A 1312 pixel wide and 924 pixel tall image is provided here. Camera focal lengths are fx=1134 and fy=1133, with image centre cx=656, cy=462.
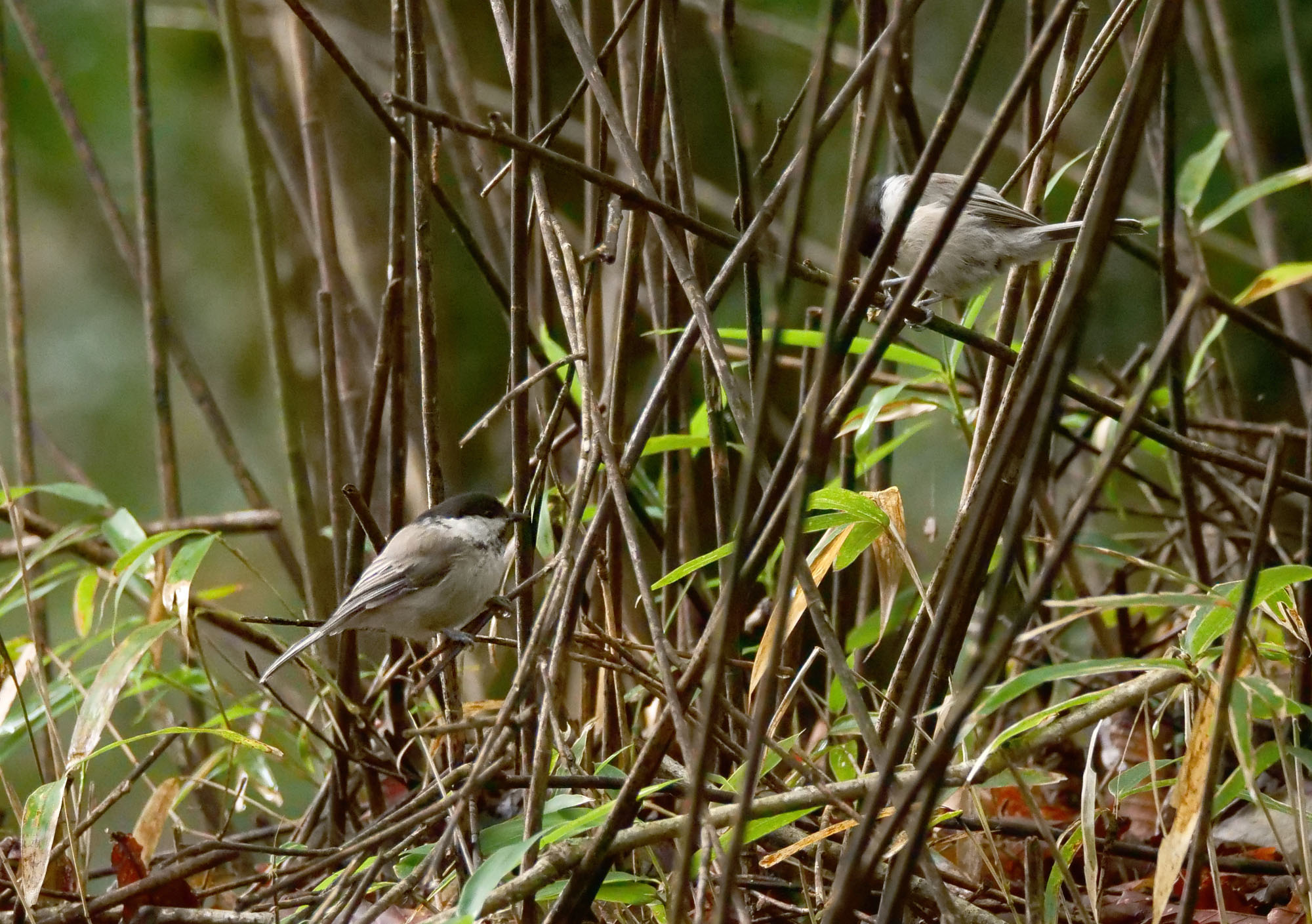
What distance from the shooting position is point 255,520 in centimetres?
252

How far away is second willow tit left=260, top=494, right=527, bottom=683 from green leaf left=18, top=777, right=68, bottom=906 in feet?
1.58

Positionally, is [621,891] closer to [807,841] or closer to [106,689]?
[807,841]

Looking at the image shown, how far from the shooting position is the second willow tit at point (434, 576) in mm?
2213

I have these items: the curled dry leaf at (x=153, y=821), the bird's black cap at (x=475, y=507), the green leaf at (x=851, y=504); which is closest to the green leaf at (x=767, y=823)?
the green leaf at (x=851, y=504)

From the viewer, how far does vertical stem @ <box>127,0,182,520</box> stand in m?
2.43

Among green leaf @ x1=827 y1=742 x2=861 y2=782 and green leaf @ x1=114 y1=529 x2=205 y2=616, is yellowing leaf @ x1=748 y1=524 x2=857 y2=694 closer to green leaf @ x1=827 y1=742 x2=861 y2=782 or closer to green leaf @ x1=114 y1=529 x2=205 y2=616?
green leaf @ x1=827 y1=742 x2=861 y2=782

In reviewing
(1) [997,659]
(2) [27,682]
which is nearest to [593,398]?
(1) [997,659]

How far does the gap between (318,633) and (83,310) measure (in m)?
5.00

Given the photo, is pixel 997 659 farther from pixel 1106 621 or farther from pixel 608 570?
pixel 1106 621

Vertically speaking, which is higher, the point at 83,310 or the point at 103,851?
the point at 83,310

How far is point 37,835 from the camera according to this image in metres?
1.63

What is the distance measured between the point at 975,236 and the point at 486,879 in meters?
1.83

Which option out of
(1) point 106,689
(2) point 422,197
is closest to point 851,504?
(2) point 422,197

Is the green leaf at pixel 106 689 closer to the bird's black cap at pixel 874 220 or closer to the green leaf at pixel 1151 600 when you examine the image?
the green leaf at pixel 1151 600
